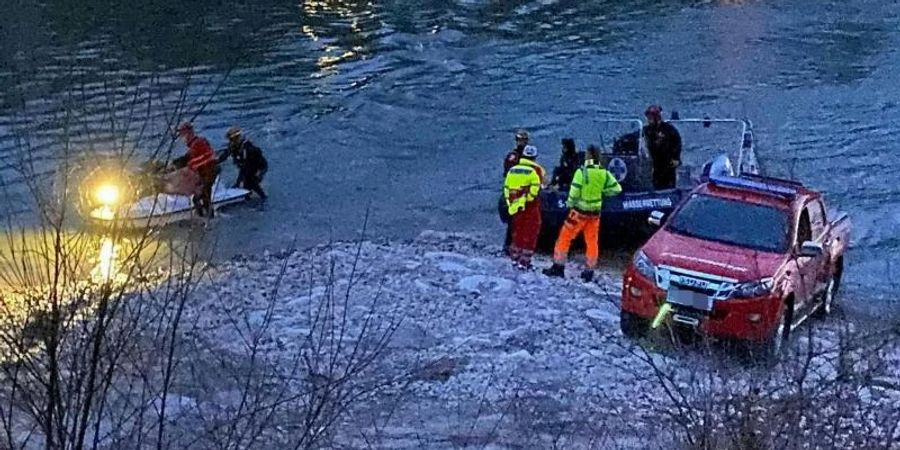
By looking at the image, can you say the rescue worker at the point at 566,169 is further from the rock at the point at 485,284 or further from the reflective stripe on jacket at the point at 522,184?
the rock at the point at 485,284

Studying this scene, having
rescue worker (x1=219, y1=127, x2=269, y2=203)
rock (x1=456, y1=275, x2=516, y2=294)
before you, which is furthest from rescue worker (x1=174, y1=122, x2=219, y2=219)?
rock (x1=456, y1=275, x2=516, y2=294)

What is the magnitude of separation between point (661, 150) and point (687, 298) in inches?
252

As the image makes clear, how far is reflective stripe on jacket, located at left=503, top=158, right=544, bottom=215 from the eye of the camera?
54.3 ft

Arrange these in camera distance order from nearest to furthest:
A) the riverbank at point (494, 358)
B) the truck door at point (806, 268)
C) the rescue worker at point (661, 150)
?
the riverbank at point (494, 358), the truck door at point (806, 268), the rescue worker at point (661, 150)

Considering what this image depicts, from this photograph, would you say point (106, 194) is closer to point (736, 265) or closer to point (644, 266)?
point (644, 266)

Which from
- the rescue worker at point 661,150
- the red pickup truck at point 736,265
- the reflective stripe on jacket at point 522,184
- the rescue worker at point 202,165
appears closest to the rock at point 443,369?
the red pickup truck at point 736,265

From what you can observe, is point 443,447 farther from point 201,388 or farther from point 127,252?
point 127,252

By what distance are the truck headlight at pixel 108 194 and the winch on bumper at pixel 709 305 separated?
221 inches

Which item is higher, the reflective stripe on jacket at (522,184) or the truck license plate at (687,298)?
the reflective stripe on jacket at (522,184)

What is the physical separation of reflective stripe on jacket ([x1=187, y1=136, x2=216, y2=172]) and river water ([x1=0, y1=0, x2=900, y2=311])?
0.85 metres

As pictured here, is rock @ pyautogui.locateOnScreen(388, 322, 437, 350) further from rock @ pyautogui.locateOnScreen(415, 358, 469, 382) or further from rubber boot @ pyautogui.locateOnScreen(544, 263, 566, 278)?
rubber boot @ pyautogui.locateOnScreen(544, 263, 566, 278)

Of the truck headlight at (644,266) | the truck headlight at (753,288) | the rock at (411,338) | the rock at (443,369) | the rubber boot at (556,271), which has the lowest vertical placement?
the rock at (443,369)

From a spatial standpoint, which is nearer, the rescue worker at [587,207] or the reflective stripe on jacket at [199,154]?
the rescue worker at [587,207]

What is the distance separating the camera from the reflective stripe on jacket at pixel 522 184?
54.3 feet
